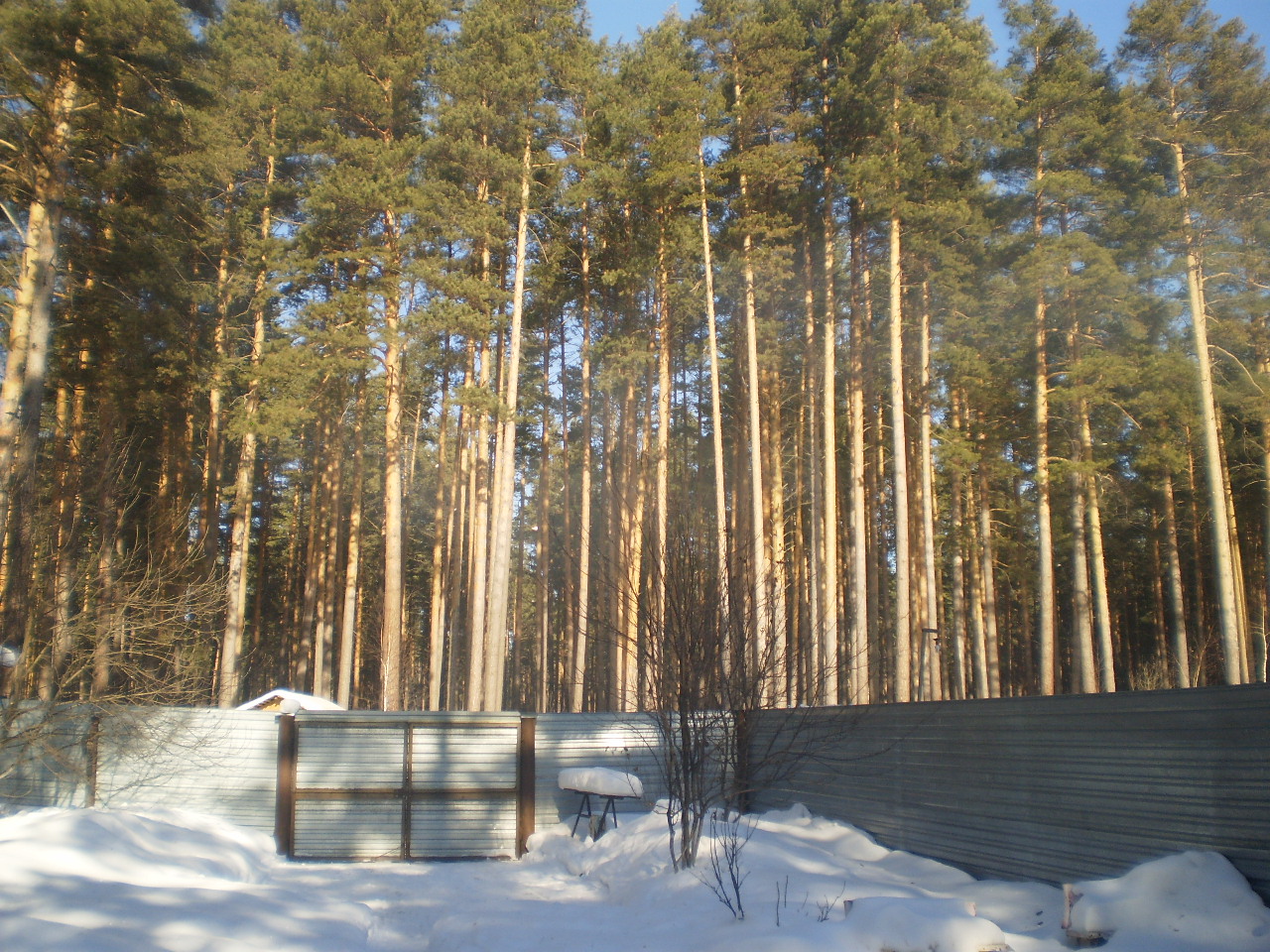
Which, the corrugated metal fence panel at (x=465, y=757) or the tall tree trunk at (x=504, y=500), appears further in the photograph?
the tall tree trunk at (x=504, y=500)

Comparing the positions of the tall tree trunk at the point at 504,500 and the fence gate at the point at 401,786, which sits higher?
the tall tree trunk at the point at 504,500

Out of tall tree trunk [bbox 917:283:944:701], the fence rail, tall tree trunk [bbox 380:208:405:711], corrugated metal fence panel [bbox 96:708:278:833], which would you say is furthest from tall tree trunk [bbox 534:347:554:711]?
corrugated metal fence panel [bbox 96:708:278:833]

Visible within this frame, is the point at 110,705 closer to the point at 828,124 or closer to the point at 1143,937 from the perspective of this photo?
the point at 1143,937

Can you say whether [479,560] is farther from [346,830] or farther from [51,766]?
[51,766]

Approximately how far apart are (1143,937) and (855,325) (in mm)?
14821

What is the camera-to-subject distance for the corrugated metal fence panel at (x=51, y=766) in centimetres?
993

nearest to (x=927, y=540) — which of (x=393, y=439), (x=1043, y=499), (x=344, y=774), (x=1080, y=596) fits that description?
(x=1043, y=499)

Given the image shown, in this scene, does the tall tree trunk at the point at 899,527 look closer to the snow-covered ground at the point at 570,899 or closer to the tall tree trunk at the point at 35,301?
the snow-covered ground at the point at 570,899

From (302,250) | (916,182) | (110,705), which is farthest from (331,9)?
A: (110,705)

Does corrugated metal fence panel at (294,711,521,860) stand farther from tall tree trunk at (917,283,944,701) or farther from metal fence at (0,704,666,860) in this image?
tall tree trunk at (917,283,944,701)

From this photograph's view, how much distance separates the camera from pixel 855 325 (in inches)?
744

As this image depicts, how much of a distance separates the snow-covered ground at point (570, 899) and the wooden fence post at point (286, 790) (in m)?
0.27

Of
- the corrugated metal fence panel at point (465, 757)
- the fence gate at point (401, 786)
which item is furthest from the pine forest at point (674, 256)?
the fence gate at point (401, 786)

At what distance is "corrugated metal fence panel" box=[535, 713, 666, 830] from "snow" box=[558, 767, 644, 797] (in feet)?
3.36
